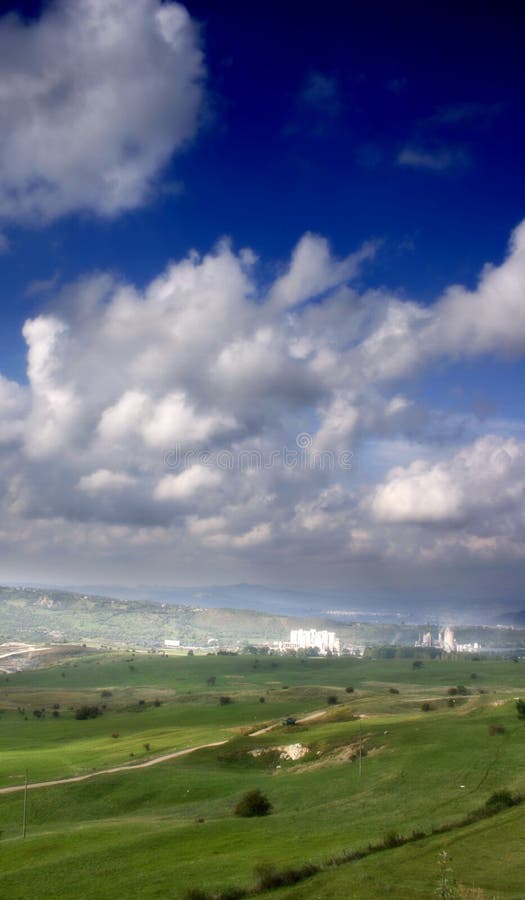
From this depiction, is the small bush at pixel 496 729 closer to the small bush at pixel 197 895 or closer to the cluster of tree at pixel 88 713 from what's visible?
the small bush at pixel 197 895

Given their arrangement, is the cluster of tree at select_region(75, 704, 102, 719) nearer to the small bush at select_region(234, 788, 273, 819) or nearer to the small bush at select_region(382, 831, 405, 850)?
the small bush at select_region(234, 788, 273, 819)

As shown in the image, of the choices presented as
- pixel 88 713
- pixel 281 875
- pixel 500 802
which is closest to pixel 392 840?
pixel 281 875

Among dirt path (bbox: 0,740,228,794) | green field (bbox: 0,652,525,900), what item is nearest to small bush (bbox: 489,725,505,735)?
green field (bbox: 0,652,525,900)

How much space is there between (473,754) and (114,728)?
326ft

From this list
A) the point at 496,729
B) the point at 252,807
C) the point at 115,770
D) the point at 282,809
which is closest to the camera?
the point at 252,807

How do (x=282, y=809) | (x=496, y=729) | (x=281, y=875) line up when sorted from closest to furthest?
(x=281, y=875) < (x=282, y=809) < (x=496, y=729)

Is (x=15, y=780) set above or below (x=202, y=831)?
Result: below

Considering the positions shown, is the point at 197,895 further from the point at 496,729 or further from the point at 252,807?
the point at 496,729

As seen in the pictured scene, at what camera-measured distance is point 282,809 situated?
6275 centimetres

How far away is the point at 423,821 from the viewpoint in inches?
1901

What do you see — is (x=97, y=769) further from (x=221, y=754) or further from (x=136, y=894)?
(x=136, y=894)

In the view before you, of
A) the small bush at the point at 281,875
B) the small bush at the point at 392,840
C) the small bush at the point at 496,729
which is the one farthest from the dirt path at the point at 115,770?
the small bush at the point at 281,875

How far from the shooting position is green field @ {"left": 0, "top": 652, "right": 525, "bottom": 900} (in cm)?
3791

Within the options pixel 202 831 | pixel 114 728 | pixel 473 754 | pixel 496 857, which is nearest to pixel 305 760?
pixel 473 754
